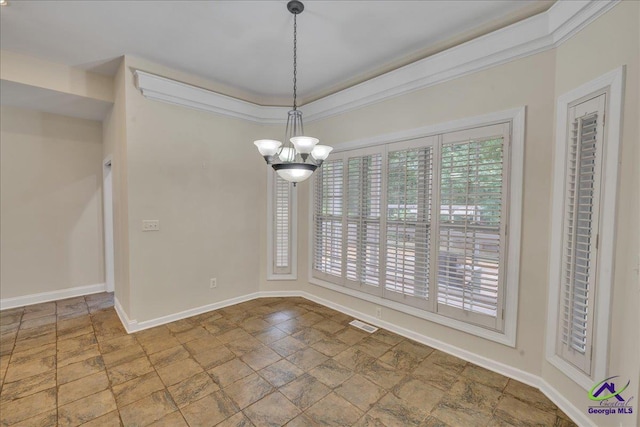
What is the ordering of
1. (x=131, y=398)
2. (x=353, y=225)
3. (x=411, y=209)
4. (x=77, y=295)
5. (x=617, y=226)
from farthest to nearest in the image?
(x=77, y=295), (x=353, y=225), (x=411, y=209), (x=131, y=398), (x=617, y=226)

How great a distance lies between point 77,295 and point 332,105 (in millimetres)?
4861

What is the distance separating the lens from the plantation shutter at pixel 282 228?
14.0 feet

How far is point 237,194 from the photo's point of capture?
3.99 metres

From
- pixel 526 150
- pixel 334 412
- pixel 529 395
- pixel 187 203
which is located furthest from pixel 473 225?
pixel 187 203

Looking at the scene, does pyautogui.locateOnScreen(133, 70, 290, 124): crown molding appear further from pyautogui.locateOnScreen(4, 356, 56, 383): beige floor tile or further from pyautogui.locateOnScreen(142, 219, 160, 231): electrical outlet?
pyautogui.locateOnScreen(4, 356, 56, 383): beige floor tile

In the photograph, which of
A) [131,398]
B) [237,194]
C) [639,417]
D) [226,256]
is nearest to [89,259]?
[226,256]

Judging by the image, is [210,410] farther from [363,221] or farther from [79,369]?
[363,221]

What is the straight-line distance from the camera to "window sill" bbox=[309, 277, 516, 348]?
94.5 inches

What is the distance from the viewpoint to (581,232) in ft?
6.18

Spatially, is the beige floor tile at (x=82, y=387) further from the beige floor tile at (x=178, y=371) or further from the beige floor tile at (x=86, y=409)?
the beige floor tile at (x=178, y=371)

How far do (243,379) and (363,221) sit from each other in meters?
2.09

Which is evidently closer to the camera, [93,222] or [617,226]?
[617,226]

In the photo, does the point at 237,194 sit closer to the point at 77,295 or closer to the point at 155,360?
the point at 155,360

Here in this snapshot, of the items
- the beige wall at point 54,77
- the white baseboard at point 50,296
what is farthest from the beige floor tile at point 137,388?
the beige wall at point 54,77
